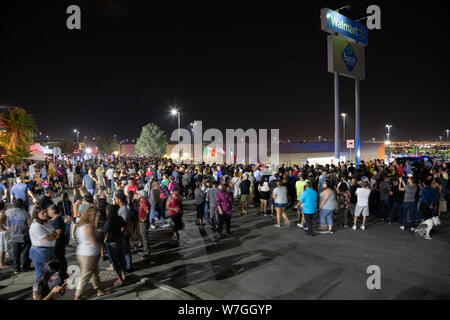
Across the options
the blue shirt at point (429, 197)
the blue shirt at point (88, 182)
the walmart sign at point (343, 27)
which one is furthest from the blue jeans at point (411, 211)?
the walmart sign at point (343, 27)

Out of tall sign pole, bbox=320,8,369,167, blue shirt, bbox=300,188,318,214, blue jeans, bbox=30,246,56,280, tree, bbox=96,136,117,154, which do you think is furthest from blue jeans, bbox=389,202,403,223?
tree, bbox=96,136,117,154

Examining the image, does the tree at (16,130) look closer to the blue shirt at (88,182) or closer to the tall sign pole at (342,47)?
the blue shirt at (88,182)

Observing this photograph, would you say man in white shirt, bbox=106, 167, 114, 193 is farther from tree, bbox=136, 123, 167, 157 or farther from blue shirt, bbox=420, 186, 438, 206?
tree, bbox=136, 123, 167, 157

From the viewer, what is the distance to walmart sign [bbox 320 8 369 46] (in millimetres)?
20609

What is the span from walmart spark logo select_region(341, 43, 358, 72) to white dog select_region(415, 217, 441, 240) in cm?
1659

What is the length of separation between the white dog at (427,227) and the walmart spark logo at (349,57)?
16.6 m

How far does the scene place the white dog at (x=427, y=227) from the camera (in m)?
8.24

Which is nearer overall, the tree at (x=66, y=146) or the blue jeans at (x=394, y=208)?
the blue jeans at (x=394, y=208)

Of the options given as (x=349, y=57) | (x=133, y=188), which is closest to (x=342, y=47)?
(x=349, y=57)

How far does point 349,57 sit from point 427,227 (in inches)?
681

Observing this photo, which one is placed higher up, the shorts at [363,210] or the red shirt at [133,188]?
the red shirt at [133,188]

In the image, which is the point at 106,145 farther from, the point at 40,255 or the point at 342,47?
the point at 40,255

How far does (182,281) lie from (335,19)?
70.2ft
